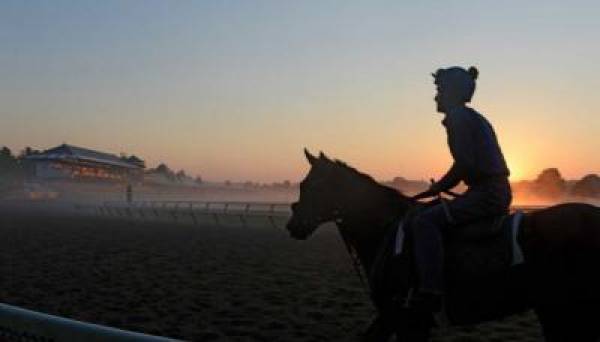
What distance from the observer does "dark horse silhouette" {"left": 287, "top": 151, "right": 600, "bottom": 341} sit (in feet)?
12.8

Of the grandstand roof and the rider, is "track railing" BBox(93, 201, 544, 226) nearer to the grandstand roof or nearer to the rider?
the rider

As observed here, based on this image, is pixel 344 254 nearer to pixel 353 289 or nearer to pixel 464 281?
pixel 353 289

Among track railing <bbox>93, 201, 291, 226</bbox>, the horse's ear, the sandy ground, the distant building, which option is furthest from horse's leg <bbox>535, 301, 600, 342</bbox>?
the distant building

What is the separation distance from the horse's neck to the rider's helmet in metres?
1.03

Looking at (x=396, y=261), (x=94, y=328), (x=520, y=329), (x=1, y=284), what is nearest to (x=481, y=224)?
(x=396, y=261)

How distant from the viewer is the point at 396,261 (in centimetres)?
448

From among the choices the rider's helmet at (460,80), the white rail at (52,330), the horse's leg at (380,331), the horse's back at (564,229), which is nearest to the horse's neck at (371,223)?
the horse's leg at (380,331)

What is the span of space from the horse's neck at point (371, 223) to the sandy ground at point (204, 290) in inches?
108

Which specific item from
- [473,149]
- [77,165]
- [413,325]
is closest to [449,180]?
[473,149]

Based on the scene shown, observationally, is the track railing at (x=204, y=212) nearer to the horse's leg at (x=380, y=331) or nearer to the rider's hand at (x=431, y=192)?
the rider's hand at (x=431, y=192)

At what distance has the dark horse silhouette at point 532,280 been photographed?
154 inches

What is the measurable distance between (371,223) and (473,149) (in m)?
1.11

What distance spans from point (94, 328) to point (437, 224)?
254 cm

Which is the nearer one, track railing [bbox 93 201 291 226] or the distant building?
track railing [bbox 93 201 291 226]
